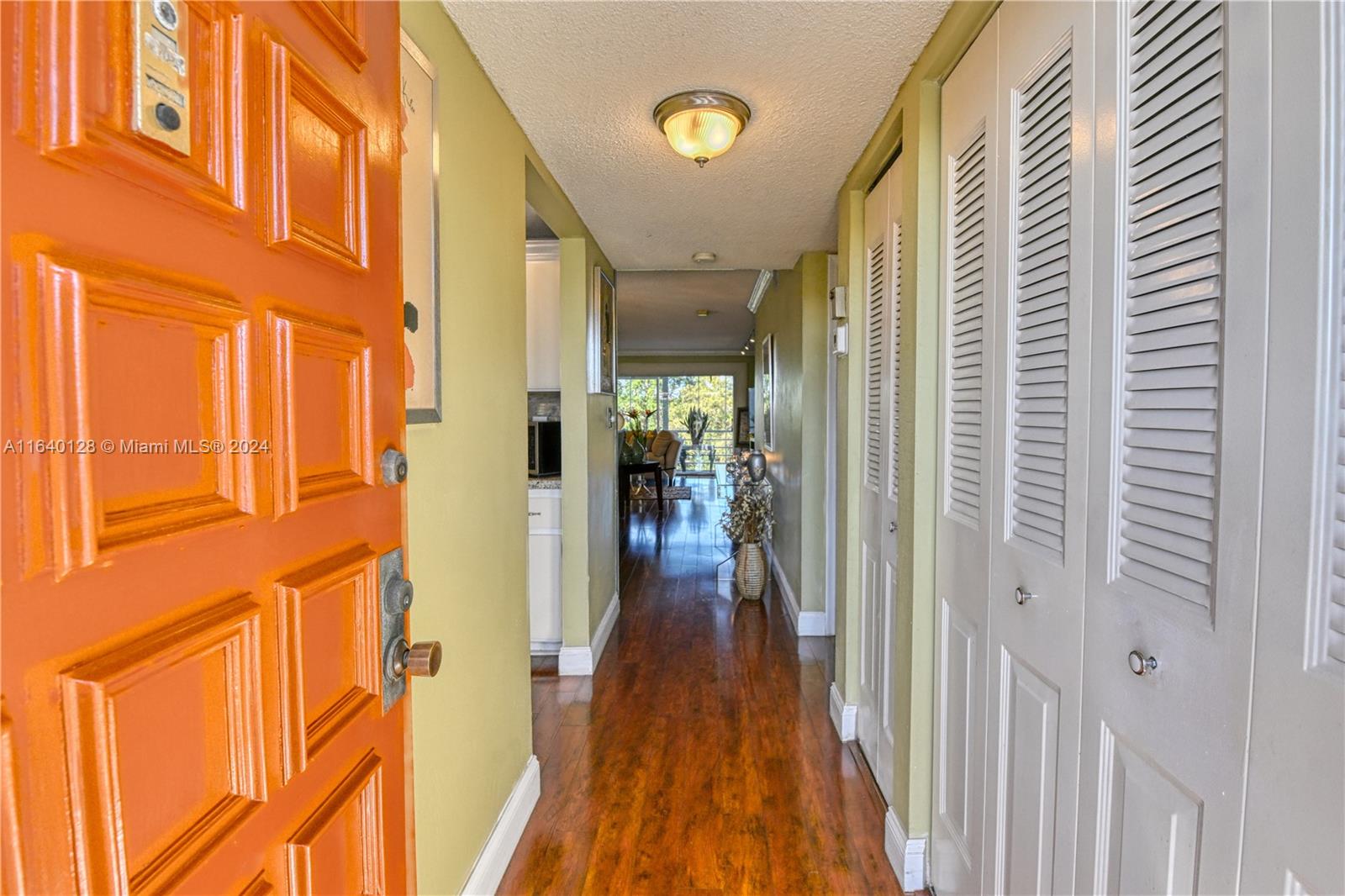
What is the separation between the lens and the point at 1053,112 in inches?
41.1

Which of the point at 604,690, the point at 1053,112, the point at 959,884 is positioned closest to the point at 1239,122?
the point at 1053,112

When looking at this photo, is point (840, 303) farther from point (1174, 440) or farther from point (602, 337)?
point (1174, 440)

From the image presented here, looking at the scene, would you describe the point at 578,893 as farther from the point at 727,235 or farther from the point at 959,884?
the point at 727,235

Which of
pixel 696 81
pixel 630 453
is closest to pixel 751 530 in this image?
pixel 696 81

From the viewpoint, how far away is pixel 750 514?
4168 mm

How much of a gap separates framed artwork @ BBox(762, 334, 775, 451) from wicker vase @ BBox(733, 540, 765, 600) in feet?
3.49

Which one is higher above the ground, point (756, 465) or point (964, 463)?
point (964, 463)

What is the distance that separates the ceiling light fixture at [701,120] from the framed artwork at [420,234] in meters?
0.65

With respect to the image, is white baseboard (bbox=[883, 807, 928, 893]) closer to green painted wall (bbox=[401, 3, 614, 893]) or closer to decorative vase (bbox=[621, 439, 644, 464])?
green painted wall (bbox=[401, 3, 614, 893])

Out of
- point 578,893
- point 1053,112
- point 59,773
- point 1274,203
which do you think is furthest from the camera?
point 578,893

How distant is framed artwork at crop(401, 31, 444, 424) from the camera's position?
1.21 metres

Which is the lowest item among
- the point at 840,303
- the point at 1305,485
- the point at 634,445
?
the point at 634,445

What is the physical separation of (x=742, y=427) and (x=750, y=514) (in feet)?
23.0

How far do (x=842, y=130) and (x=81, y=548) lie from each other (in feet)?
6.68
